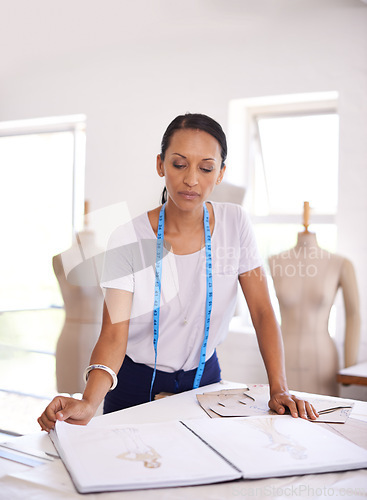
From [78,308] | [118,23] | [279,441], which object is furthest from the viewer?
[78,308]

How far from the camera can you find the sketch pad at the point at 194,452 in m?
0.84

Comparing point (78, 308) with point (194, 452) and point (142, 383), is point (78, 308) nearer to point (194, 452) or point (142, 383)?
point (142, 383)

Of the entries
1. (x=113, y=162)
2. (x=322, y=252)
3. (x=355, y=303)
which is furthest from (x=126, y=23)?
(x=355, y=303)

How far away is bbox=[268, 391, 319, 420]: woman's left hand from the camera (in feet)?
3.97

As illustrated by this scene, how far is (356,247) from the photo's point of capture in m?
2.63

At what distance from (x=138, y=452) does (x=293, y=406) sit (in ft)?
1.49

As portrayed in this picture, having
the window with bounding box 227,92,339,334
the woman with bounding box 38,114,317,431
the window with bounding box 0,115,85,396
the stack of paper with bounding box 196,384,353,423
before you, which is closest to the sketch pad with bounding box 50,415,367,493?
the stack of paper with bounding box 196,384,353,423

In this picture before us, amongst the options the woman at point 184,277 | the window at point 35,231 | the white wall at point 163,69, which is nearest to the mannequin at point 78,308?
the window at point 35,231

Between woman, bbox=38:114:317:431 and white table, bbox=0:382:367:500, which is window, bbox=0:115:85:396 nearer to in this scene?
woman, bbox=38:114:317:431

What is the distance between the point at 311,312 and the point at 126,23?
62.0 inches

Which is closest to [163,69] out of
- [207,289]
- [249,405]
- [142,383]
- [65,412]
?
[207,289]

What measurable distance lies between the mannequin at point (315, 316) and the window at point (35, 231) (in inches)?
45.0

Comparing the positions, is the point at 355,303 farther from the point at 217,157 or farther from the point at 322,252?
the point at 217,157

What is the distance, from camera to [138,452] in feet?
3.02
